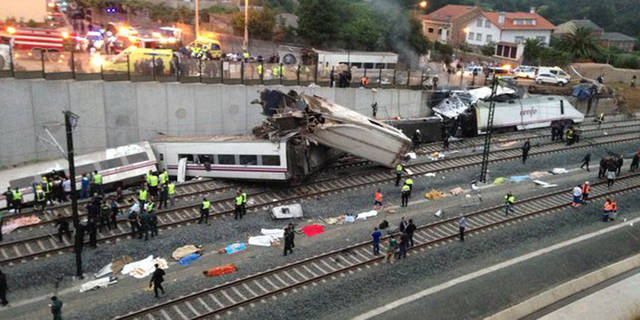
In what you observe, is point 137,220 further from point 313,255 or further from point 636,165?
point 636,165

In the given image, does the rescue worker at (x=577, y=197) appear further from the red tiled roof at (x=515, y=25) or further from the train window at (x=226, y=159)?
the red tiled roof at (x=515, y=25)

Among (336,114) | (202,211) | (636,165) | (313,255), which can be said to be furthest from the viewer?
(636,165)

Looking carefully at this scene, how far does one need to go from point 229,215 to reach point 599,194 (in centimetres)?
1767

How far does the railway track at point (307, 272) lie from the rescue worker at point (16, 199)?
9840mm

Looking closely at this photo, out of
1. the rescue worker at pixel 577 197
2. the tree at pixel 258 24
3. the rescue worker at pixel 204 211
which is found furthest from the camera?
the tree at pixel 258 24

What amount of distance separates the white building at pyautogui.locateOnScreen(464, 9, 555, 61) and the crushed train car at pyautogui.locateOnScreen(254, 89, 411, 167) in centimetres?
4855

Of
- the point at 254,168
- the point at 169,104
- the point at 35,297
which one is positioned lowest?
the point at 35,297

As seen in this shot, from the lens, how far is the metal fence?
27156 mm

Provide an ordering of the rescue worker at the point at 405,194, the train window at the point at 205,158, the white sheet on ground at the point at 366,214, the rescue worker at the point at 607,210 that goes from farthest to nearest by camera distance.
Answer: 1. the train window at the point at 205,158
2. the rescue worker at the point at 405,194
3. the rescue worker at the point at 607,210
4. the white sheet on ground at the point at 366,214

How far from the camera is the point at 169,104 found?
101ft

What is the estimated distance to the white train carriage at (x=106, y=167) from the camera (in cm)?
2434

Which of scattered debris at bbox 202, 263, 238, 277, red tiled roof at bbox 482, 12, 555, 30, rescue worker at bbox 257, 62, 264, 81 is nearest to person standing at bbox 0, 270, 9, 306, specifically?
scattered debris at bbox 202, 263, 238, 277

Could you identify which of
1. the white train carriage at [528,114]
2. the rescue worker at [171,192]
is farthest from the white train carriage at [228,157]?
the white train carriage at [528,114]

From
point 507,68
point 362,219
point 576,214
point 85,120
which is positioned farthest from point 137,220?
point 507,68
